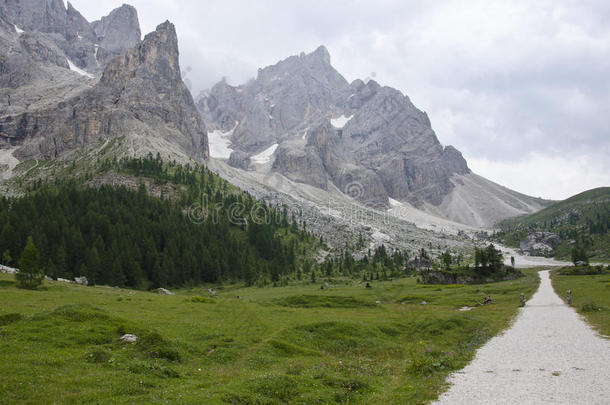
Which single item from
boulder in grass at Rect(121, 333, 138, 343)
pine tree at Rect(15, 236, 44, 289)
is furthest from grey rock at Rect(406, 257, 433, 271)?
boulder in grass at Rect(121, 333, 138, 343)

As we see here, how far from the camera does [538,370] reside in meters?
20.0

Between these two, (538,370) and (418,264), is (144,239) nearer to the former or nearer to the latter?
(418,264)

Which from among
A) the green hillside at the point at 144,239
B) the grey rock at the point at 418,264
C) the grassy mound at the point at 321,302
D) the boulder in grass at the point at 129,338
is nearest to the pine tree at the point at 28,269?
the green hillside at the point at 144,239

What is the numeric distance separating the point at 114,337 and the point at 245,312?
22.2 metres

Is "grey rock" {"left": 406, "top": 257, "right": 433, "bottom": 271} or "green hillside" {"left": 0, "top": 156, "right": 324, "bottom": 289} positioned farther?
"grey rock" {"left": 406, "top": 257, "right": 433, "bottom": 271}

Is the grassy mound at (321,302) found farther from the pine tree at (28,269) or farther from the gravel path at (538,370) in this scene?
the pine tree at (28,269)

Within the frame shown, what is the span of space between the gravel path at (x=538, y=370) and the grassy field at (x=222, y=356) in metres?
1.58

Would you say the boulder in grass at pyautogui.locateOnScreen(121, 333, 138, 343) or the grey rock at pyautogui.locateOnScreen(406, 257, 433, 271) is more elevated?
the boulder in grass at pyautogui.locateOnScreen(121, 333, 138, 343)

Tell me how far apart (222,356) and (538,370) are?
69.5ft

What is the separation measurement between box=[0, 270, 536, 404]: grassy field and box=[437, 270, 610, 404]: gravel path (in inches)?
62.1

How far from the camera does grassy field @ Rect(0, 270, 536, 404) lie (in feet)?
53.6

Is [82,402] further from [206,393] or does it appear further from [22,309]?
[22,309]

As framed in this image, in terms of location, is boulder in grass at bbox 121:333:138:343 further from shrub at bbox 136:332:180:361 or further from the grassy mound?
the grassy mound

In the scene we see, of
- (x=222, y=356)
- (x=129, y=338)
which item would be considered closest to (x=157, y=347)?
(x=129, y=338)
